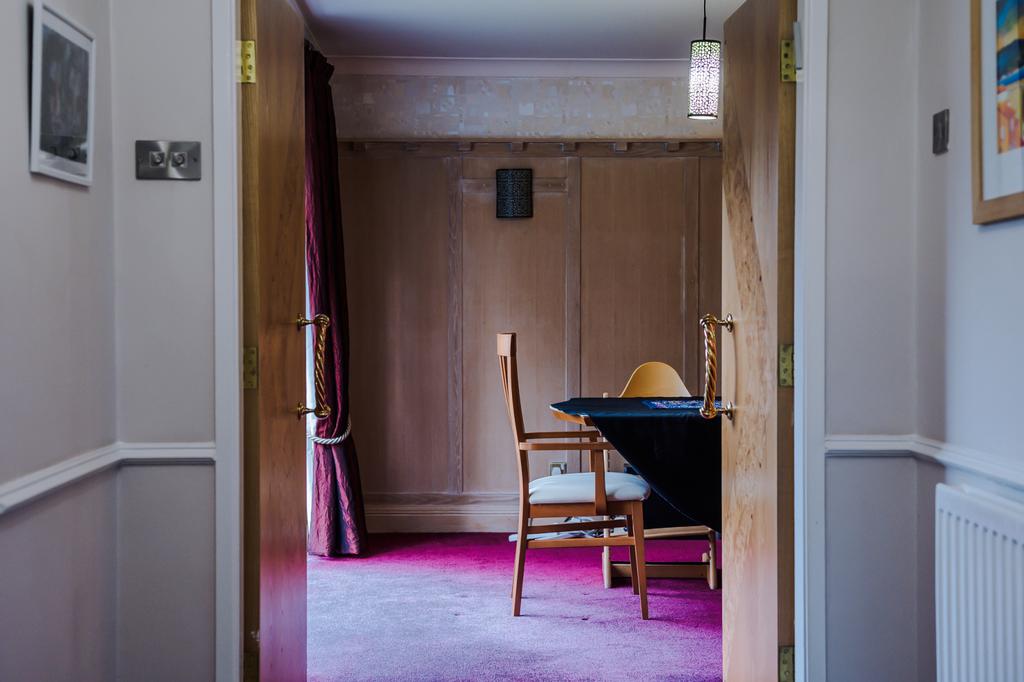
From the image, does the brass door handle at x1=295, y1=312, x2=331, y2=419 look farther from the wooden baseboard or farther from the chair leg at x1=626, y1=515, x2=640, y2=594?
the wooden baseboard

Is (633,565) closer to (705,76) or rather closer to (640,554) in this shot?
(640,554)

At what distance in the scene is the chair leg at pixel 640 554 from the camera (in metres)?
3.54

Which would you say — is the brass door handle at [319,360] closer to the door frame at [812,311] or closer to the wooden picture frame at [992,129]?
the door frame at [812,311]

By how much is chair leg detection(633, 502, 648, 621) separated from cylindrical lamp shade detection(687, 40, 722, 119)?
5.05 feet

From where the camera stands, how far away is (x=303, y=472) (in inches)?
104

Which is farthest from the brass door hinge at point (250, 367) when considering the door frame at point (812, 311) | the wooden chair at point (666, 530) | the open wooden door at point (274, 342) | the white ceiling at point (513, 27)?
the white ceiling at point (513, 27)

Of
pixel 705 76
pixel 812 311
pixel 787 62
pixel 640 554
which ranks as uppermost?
pixel 705 76

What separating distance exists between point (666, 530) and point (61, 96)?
10.7ft

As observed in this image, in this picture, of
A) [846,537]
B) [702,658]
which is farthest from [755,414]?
[702,658]

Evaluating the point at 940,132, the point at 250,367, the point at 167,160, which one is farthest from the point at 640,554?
the point at 167,160

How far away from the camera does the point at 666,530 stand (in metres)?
4.36

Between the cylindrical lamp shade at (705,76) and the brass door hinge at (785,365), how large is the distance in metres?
1.67

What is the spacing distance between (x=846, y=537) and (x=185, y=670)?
60.0 inches

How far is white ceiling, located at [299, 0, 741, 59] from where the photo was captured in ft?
13.6
